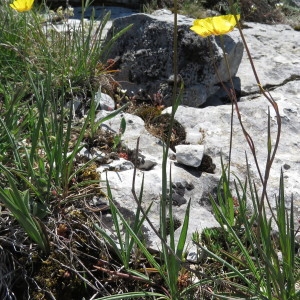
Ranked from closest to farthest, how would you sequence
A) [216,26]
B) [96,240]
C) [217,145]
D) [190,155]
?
[216,26] → [96,240] → [190,155] → [217,145]

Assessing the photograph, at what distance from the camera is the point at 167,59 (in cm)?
337

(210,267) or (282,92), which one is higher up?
(282,92)

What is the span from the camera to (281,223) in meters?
1.61

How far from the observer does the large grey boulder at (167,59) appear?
3.29 m

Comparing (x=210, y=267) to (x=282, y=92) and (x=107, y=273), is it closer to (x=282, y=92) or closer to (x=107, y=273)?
(x=107, y=273)

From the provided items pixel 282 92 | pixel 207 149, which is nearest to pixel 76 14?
pixel 282 92

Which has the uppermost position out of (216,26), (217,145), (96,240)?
(216,26)

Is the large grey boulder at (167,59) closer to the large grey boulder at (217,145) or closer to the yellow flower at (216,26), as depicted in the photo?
the large grey boulder at (217,145)

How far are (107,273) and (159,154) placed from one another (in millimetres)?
801

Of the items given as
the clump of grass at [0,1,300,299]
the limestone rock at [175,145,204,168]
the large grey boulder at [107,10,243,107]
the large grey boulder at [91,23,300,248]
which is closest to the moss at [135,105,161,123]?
the large grey boulder at [91,23,300,248]

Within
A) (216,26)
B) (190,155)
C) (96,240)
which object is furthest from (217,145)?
(216,26)

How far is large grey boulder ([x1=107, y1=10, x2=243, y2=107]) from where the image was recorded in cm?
329

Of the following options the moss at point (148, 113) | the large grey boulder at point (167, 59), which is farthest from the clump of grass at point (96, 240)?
the large grey boulder at point (167, 59)

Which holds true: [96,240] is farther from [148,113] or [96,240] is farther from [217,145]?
[148,113]
